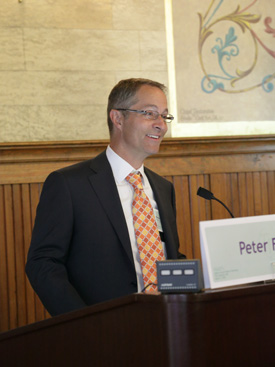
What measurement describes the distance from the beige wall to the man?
132 cm

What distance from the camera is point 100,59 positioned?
4.39 meters


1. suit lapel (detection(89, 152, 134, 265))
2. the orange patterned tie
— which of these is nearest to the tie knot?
the orange patterned tie

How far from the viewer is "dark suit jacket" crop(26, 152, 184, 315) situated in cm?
269

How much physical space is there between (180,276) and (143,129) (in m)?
1.41

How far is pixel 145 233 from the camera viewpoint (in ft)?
9.43

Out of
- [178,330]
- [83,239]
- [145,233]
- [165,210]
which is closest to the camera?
[178,330]

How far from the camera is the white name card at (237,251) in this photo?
1.82 meters

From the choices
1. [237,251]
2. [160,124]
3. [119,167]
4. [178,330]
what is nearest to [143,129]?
[160,124]

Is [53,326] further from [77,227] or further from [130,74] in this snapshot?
[130,74]

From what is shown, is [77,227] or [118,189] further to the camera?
[118,189]

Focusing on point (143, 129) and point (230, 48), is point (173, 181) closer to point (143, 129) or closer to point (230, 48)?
point (230, 48)

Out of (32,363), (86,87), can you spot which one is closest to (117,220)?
(32,363)

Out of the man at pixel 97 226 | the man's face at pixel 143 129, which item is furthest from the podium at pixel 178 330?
the man's face at pixel 143 129

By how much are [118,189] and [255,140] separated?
73.7 inches
